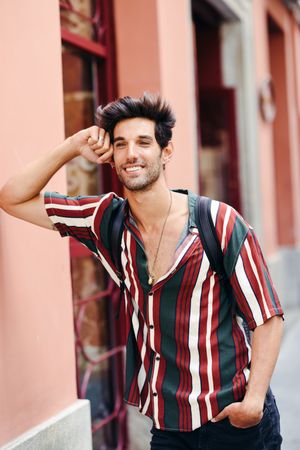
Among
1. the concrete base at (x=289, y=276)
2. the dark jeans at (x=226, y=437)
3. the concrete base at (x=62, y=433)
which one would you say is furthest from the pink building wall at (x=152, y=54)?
the concrete base at (x=289, y=276)

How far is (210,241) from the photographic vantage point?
8.54 ft

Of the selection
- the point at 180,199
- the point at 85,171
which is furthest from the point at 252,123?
the point at 180,199

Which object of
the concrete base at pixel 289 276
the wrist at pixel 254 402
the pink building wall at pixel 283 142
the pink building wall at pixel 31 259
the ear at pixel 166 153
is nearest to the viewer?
the wrist at pixel 254 402

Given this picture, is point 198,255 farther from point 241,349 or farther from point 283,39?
point 283,39

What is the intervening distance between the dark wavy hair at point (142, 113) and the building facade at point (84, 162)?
0.56m

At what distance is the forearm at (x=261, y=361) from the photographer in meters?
2.55

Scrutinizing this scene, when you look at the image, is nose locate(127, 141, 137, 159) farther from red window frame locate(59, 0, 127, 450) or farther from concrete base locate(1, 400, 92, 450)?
red window frame locate(59, 0, 127, 450)

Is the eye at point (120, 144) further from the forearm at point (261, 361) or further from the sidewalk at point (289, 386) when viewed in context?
the sidewalk at point (289, 386)

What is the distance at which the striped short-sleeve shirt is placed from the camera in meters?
2.58

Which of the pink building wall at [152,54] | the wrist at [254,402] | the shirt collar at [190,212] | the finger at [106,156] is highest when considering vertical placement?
the pink building wall at [152,54]

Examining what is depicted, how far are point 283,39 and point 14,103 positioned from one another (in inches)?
326

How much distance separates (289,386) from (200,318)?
4.10 metres

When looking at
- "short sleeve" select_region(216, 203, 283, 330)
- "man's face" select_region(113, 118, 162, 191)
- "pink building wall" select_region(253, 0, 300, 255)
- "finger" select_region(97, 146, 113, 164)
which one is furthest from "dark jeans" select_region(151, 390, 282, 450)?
"pink building wall" select_region(253, 0, 300, 255)

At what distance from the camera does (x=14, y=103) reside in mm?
3166
